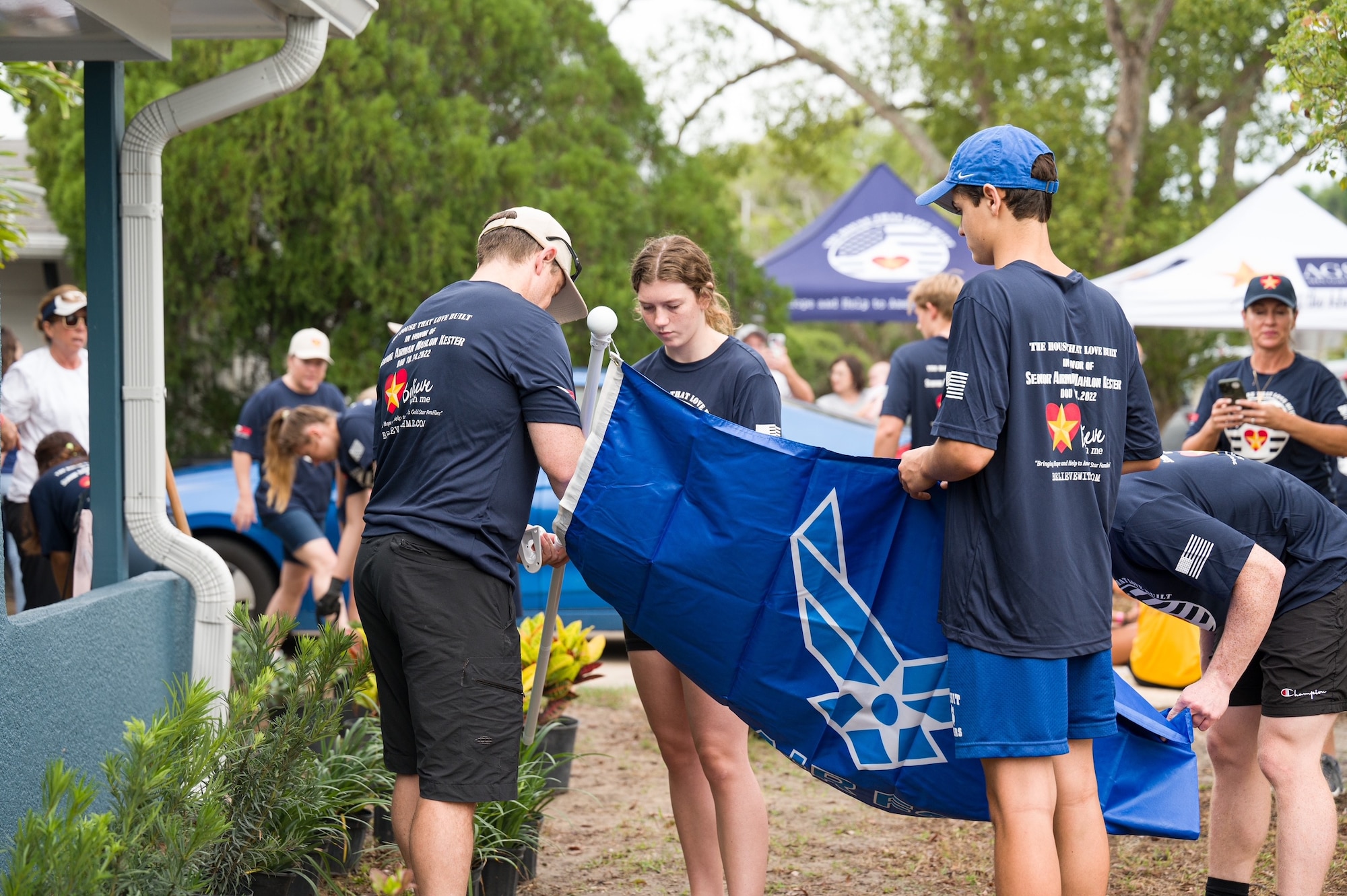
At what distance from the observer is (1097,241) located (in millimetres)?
15438

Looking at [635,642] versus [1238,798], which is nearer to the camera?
[635,642]

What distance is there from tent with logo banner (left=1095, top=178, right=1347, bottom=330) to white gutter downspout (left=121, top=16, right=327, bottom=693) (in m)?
6.12

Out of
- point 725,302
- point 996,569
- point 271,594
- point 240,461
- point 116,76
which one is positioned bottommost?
point 271,594

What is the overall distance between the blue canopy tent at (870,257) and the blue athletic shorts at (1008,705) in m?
11.0

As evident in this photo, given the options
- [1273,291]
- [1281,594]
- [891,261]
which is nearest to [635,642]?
[1281,594]

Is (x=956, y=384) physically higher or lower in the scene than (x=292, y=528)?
higher

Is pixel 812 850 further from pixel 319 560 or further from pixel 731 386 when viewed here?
pixel 319 560

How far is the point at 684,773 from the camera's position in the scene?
3656 mm

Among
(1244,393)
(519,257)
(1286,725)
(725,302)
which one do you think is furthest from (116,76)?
(1244,393)

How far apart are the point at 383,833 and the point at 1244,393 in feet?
12.7

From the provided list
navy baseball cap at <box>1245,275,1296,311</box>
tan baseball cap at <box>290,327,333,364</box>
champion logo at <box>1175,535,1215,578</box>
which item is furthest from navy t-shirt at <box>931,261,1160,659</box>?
tan baseball cap at <box>290,327,333,364</box>

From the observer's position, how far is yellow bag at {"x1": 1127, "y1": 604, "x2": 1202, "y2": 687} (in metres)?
6.92

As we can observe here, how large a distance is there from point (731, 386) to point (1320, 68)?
2.51 m

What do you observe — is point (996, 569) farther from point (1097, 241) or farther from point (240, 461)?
point (1097, 241)
